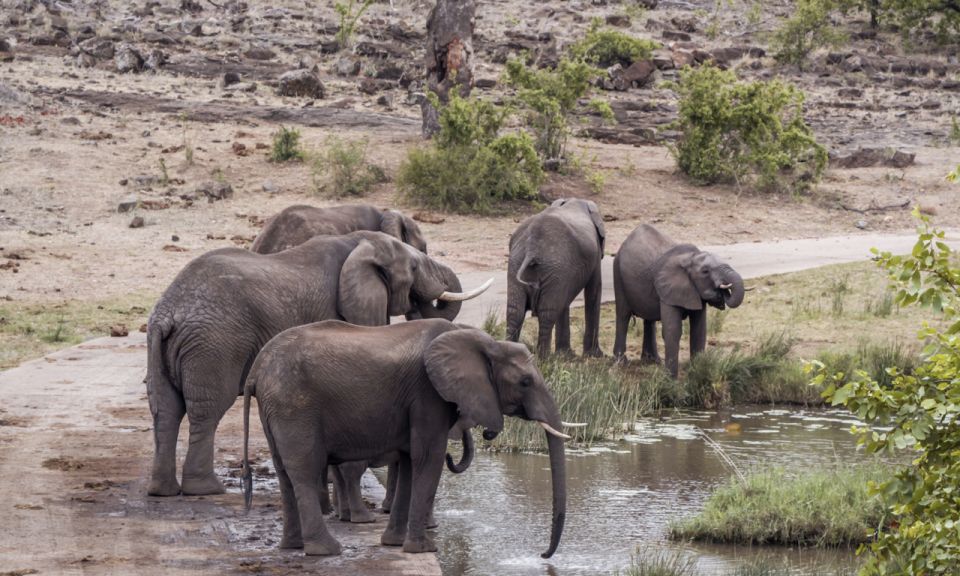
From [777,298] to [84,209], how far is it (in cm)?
1128

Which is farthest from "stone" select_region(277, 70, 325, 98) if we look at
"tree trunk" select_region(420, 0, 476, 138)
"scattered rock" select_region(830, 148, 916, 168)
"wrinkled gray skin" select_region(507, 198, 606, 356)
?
"wrinkled gray skin" select_region(507, 198, 606, 356)

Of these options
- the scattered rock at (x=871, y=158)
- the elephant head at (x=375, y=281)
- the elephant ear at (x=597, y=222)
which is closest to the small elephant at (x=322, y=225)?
the elephant head at (x=375, y=281)

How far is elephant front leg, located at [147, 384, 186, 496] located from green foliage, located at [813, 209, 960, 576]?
488 cm

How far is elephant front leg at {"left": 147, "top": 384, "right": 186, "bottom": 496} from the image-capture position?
367 inches

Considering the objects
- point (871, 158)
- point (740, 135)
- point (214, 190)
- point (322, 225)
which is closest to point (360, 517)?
point (322, 225)

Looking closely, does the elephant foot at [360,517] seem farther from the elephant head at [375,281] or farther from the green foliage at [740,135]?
the green foliage at [740,135]

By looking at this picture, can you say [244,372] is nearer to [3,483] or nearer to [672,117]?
[3,483]

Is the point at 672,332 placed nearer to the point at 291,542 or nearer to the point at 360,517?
the point at 360,517

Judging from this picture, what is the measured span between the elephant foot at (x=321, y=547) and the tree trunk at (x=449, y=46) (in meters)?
19.3

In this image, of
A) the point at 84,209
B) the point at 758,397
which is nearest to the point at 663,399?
the point at 758,397

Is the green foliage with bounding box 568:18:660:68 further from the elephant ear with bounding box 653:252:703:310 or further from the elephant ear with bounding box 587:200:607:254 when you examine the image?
the elephant ear with bounding box 653:252:703:310

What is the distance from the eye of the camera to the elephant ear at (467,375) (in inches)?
313

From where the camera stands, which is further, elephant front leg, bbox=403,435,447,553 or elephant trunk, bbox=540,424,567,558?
elephant front leg, bbox=403,435,447,553

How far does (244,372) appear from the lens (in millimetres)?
9703
